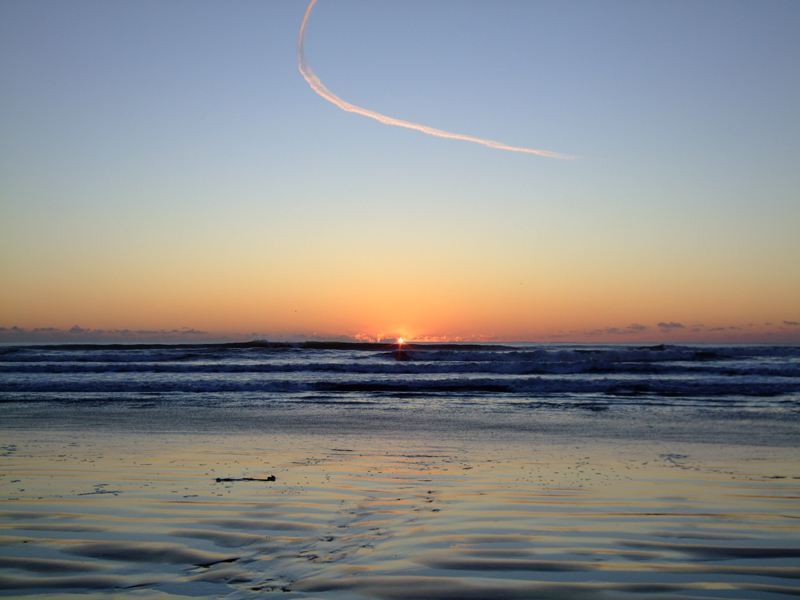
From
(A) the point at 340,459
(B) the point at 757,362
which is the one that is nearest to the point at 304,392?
(A) the point at 340,459

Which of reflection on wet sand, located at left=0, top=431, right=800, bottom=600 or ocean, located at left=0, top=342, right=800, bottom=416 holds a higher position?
reflection on wet sand, located at left=0, top=431, right=800, bottom=600

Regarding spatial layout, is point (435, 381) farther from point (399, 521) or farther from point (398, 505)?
point (399, 521)

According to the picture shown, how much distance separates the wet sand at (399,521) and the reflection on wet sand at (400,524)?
0.02 meters

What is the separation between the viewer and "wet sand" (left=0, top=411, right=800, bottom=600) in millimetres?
3662

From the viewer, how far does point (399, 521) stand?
5.02m

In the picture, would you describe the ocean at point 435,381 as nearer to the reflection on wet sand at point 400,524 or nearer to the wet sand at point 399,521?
→ the wet sand at point 399,521

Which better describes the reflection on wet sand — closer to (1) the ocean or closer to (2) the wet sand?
(2) the wet sand

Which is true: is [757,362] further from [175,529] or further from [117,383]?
[175,529]

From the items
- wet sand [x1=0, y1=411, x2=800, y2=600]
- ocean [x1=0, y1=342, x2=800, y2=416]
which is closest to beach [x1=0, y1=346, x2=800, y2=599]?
wet sand [x1=0, y1=411, x2=800, y2=600]

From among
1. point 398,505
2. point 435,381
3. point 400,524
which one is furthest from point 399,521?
point 435,381

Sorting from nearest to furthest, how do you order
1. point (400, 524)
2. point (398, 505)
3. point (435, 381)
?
point (400, 524) < point (398, 505) < point (435, 381)

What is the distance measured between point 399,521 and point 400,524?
94mm

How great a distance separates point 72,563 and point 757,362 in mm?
35405

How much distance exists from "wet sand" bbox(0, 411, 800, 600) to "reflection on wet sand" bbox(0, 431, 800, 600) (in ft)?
0.06
